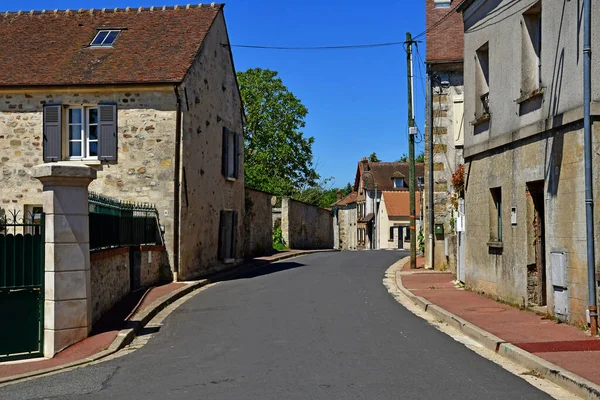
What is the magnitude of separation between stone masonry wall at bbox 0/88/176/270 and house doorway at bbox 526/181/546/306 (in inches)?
384

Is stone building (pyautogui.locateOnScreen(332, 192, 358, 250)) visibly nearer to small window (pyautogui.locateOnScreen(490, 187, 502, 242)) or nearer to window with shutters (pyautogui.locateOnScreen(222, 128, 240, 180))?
window with shutters (pyautogui.locateOnScreen(222, 128, 240, 180))

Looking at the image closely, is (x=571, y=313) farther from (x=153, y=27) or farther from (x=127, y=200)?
(x=153, y=27)

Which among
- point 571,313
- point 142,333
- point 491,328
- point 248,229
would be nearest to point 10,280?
point 142,333

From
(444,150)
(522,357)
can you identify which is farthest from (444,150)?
(522,357)

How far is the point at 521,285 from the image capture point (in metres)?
12.8

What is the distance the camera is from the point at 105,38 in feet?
70.0

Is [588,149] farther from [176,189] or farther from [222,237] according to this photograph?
[222,237]

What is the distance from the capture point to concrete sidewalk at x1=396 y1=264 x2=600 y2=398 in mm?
7560

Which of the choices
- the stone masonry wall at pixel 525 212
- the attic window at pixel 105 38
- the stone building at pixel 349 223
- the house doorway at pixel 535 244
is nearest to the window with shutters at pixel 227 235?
the attic window at pixel 105 38

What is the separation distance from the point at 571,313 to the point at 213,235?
13596 millimetres

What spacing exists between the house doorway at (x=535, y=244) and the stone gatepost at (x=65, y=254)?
7212mm

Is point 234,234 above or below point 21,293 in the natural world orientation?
above

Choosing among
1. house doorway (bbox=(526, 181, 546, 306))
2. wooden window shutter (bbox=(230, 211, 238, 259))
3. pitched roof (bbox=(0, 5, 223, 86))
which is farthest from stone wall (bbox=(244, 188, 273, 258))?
house doorway (bbox=(526, 181, 546, 306))

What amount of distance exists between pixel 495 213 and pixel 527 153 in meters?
2.45
